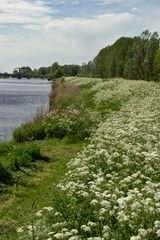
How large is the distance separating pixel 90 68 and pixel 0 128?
381 feet

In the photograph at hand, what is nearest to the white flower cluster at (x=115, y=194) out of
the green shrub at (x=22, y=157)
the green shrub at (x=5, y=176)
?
the green shrub at (x=5, y=176)

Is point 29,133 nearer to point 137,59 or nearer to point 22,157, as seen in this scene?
point 22,157

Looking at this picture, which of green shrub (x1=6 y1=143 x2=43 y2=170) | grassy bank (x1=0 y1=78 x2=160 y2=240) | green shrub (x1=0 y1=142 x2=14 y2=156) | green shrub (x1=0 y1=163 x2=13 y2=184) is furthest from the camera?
green shrub (x1=0 y1=142 x2=14 y2=156)

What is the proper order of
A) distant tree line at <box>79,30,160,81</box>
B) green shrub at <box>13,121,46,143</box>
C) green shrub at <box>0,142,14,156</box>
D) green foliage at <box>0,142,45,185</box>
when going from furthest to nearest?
distant tree line at <box>79,30,160,81</box>, green shrub at <box>13,121,46,143</box>, green shrub at <box>0,142,14,156</box>, green foliage at <box>0,142,45,185</box>

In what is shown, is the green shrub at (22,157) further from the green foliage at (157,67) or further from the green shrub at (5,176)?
the green foliage at (157,67)

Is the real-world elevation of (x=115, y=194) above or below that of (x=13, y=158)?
Answer: above

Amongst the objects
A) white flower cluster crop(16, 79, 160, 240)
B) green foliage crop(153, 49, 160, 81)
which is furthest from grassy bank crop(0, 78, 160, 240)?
green foliage crop(153, 49, 160, 81)

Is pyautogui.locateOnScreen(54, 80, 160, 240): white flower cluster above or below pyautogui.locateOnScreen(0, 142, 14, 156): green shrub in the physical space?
above

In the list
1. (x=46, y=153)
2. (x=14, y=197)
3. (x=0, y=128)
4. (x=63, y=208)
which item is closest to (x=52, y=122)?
(x=46, y=153)

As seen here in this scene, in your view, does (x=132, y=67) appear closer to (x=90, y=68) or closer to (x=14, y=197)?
(x=90, y=68)

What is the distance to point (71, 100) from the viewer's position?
3183 centimetres

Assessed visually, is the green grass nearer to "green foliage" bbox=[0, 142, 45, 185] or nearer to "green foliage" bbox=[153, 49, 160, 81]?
"green foliage" bbox=[0, 142, 45, 185]

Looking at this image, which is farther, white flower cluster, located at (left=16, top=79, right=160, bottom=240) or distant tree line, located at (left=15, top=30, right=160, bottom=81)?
distant tree line, located at (left=15, top=30, right=160, bottom=81)

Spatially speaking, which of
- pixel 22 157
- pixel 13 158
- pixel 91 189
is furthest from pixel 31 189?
pixel 91 189
